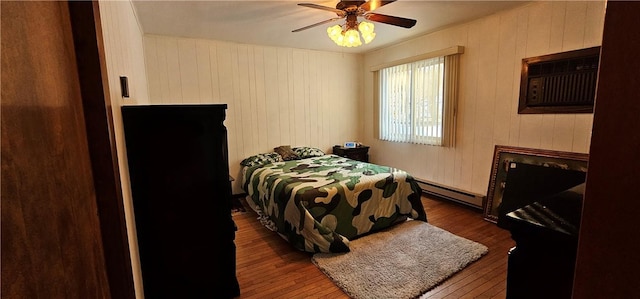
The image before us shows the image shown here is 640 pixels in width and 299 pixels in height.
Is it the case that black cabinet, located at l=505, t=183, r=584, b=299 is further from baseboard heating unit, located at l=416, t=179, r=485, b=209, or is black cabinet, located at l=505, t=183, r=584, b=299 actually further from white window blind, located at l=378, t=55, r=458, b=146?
white window blind, located at l=378, t=55, r=458, b=146

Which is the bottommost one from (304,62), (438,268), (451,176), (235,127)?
(438,268)

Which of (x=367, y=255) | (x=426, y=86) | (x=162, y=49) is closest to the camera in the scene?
(x=367, y=255)

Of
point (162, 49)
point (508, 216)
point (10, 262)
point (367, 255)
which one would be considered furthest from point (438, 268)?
point (162, 49)

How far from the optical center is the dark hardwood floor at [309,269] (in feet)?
6.72

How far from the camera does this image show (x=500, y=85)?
3174mm

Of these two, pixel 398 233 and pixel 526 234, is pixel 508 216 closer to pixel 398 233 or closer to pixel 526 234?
pixel 526 234

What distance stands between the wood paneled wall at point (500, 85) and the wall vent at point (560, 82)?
0.07 m

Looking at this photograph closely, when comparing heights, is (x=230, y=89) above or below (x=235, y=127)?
above

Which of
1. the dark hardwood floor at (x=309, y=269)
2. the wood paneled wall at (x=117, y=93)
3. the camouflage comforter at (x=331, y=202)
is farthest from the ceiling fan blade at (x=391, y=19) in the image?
the dark hardwood floor at (x=309, y=269)

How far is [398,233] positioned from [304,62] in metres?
3.12

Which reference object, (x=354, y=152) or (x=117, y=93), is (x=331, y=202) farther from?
(x=354, y=152)

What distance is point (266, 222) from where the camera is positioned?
128 inches

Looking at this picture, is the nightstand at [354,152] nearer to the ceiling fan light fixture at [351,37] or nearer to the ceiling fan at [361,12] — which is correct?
the ceiling fan light fixture at [351,37]

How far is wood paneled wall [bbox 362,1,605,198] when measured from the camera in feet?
8.54
